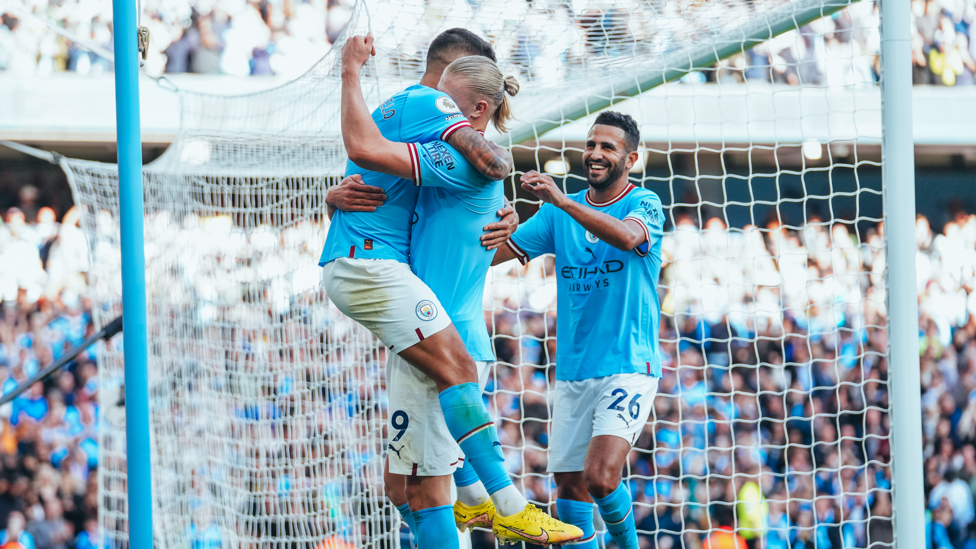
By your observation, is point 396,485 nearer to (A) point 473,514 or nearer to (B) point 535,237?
(A) point 473,514

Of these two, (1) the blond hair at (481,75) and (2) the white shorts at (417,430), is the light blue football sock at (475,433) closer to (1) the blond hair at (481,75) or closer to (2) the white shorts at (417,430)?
(2) the white shorts at (417,430)

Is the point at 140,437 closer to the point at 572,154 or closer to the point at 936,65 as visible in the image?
the point at 572,154

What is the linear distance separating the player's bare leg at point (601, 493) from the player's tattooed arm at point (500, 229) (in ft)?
2.86

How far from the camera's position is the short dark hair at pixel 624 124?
125 inches

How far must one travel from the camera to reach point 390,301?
92.8 inches

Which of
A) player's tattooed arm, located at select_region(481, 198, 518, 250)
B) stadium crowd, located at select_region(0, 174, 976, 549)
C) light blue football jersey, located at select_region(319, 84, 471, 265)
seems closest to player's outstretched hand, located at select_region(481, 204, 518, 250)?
player's tattooed arm, located at select_region(481, 198, 518, 250)

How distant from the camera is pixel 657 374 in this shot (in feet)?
10.3

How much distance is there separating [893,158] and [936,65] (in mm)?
8230

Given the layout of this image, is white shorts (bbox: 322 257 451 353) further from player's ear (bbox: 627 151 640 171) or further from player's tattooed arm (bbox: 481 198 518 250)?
player's ear (bbox: 627 151 640 171)

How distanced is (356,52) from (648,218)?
1263 mm

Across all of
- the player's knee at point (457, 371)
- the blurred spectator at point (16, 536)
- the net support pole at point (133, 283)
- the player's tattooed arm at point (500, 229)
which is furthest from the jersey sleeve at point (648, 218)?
the blurred spectator at point (16, 536)

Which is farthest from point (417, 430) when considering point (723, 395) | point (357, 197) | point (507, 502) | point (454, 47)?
point (723, 395)

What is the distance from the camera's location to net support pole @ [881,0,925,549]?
3.21 metres

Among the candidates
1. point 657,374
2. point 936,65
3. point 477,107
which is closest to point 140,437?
point 477,107
